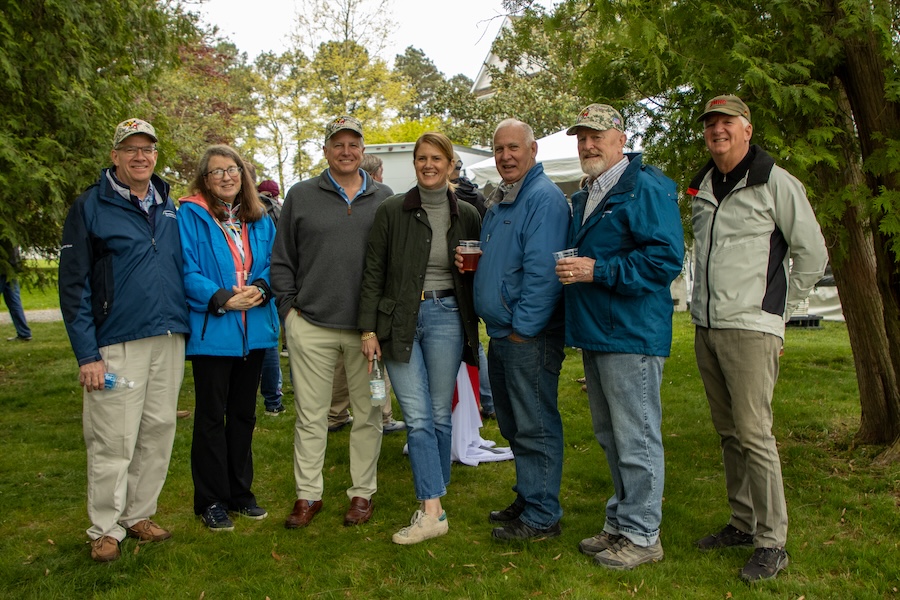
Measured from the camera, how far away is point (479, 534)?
4105 mm

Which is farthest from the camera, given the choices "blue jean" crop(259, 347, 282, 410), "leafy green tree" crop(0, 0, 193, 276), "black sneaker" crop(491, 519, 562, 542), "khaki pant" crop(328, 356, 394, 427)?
"blue jean" crop(259, 347, 282, 410)

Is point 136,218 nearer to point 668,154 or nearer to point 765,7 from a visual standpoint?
point 668,154

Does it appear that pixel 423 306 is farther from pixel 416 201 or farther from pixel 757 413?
pixel 757 413

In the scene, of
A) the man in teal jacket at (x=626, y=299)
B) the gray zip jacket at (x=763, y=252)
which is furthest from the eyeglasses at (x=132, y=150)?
the gray zip jacket at (x=763, y=252)

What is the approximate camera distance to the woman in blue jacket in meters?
4.02

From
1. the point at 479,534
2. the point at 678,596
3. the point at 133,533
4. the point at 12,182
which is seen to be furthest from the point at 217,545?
the point at 12,182

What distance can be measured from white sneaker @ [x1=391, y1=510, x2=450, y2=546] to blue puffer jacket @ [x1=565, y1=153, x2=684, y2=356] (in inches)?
52.4

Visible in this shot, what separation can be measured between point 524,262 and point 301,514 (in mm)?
2009

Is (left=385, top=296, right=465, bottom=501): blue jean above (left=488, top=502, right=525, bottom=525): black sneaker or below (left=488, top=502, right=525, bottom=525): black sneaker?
above

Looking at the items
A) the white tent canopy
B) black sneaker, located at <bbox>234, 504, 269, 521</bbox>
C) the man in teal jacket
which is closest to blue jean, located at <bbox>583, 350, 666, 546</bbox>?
the man in teal jacket

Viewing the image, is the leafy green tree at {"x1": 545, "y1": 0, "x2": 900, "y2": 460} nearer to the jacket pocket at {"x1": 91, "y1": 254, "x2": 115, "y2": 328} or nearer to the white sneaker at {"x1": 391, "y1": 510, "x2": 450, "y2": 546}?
the white sneaker at {"x1": 391, "y1": 510, "x2": 450, "y2": 546}

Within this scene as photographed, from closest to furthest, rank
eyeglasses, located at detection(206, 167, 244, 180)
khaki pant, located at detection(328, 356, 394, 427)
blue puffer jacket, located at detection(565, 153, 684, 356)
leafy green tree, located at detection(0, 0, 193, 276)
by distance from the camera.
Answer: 1. blue puffer jacket, located at detection(565, 153, 684, 356)
2. eyeglasses, located at detection(206, 167, 244, 180)
3. leafy green tree, located at detection(0, 0, 193, 276)
4. khaki pant, located at detection(328, 356, 394, 427)

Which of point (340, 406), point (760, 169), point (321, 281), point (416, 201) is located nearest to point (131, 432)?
point (321, 281)

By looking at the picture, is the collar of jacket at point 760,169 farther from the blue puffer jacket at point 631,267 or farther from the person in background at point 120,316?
the person in background at point 120,316
